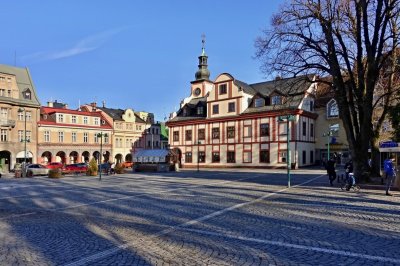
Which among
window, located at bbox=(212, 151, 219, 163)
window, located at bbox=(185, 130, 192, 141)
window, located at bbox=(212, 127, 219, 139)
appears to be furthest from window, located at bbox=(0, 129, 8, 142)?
window, located at bbox=(212, 151, 219, 163)

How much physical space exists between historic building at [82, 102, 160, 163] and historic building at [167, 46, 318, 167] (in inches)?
571

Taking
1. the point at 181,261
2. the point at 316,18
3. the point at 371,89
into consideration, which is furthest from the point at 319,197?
the point at 316,18

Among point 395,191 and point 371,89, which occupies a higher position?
point 371,89

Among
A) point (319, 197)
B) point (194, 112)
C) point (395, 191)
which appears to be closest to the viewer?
point (319, 197)

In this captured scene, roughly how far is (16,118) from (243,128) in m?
34.1

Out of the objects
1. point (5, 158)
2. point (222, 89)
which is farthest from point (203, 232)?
point (5, 158)

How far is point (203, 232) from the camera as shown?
8.67 m

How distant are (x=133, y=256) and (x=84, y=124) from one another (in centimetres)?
6192

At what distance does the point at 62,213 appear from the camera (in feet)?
39.0

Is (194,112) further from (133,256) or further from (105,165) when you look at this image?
(133,256)

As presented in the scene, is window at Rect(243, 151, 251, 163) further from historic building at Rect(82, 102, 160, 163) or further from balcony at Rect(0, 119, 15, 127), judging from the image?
balcony at Rect(0, 119, 15, 127)

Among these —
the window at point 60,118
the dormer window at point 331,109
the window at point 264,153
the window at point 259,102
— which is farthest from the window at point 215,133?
the window at point 60,118

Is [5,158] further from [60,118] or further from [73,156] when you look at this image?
[73,156]

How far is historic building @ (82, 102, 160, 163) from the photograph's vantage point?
2793 inches
